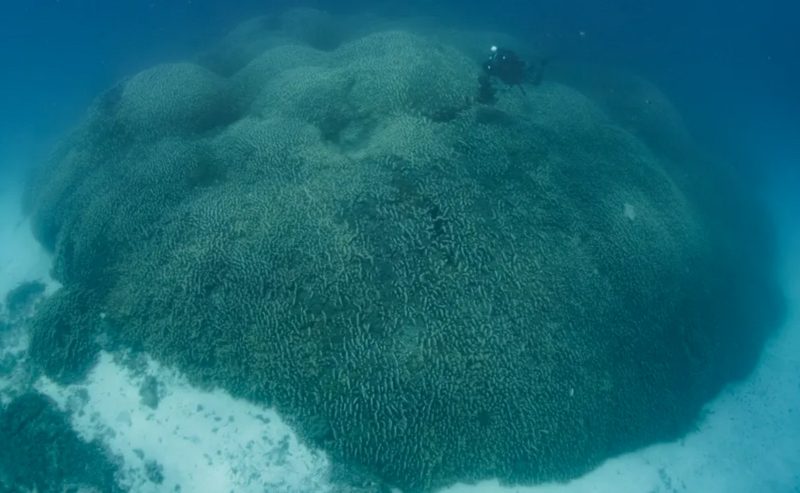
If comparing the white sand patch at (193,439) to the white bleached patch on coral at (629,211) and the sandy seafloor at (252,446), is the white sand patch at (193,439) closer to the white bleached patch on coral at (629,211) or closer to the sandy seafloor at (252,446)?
the sandy seafloor at (252,446)

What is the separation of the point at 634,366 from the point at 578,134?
245 inches

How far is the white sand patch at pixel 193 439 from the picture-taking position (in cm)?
780

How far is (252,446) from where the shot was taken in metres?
7.98

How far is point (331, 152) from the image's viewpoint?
10.4 m

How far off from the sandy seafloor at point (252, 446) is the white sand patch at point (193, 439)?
0.02 metres

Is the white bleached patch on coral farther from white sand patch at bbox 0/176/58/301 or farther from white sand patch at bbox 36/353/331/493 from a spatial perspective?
white sand patch at bbox 0/176/58/301

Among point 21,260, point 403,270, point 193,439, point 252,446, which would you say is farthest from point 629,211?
point 21,260

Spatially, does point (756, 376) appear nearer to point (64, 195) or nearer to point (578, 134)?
point (578, 134)

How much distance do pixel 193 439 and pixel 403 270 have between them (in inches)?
194

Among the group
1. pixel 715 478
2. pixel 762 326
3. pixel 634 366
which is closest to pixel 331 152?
pixel 634 366

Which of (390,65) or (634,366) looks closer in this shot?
(634,366)

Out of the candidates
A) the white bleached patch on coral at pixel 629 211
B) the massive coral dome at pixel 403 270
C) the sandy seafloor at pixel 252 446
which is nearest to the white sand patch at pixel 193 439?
the sandy seafloor at pixel 252 446

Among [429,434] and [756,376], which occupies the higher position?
[429,434]

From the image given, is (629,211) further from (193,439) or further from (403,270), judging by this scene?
(193,439)
